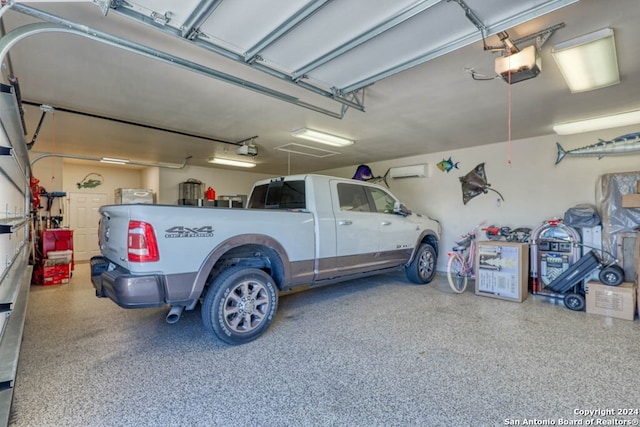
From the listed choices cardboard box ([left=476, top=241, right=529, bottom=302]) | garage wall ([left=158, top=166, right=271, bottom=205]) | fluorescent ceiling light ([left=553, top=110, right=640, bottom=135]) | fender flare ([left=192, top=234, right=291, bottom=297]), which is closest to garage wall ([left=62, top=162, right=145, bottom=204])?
garage wall ([left=158, top=166, right=271, bottom=205])

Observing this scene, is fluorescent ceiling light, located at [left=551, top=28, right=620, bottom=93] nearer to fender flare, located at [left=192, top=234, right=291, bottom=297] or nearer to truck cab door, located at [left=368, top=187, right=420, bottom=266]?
truck cab door, located at [left=368, top=187, right=420, bottom=266]

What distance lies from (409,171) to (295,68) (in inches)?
198

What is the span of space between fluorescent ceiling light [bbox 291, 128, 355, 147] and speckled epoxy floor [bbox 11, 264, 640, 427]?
9.61 ft

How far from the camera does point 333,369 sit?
243cm

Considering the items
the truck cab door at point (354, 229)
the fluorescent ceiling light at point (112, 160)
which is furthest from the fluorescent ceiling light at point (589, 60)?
the fluorescent ceiling light at point (112, 160)

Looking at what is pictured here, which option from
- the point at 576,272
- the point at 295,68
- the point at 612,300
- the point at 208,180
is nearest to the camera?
the point at 295,68

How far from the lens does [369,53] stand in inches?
98.5

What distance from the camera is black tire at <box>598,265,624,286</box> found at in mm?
3865

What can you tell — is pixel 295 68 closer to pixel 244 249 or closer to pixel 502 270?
pixel 244 249

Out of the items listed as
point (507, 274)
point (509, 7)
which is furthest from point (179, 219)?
point (507, 274)

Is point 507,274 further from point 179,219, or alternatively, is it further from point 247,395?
point 179,219

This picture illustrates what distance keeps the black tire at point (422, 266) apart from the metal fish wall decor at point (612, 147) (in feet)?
9.48

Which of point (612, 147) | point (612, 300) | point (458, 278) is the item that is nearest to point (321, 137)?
point (458, 278)

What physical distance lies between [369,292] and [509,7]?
402 cm
